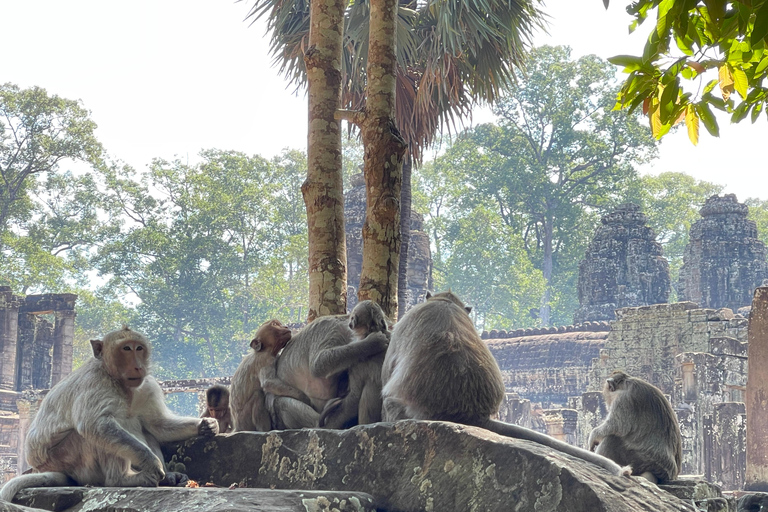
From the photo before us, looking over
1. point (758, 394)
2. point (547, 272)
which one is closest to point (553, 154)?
point (547, 272)

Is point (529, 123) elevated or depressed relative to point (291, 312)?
elevated

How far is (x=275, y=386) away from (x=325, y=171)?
223 cm

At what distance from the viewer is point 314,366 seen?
183 inches

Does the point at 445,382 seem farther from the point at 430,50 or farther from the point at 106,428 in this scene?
the point at 430,50

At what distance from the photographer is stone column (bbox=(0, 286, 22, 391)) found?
2792 cm

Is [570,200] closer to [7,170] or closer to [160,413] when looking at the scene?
[7,170]

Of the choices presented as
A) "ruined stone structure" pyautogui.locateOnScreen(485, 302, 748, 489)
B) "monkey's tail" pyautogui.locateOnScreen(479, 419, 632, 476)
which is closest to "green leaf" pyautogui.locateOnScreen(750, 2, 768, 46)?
"monkey's tail" pyautogui.locateOnScreen(479, 419, 632, 476)

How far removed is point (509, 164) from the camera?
168 feet

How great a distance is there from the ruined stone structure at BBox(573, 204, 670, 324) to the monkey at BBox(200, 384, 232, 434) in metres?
30.6

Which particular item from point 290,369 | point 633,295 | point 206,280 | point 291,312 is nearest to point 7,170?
point 206,280

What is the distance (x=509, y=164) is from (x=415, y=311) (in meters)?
47.5

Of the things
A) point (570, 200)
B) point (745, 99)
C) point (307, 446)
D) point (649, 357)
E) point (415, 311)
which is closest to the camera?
point (745, 99)

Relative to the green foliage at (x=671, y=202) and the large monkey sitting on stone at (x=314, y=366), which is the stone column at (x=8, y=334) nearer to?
the large monkey sitting on stone at (x=314, y=366)

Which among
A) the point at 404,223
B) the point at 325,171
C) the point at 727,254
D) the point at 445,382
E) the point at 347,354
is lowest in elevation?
the point at 445,382
